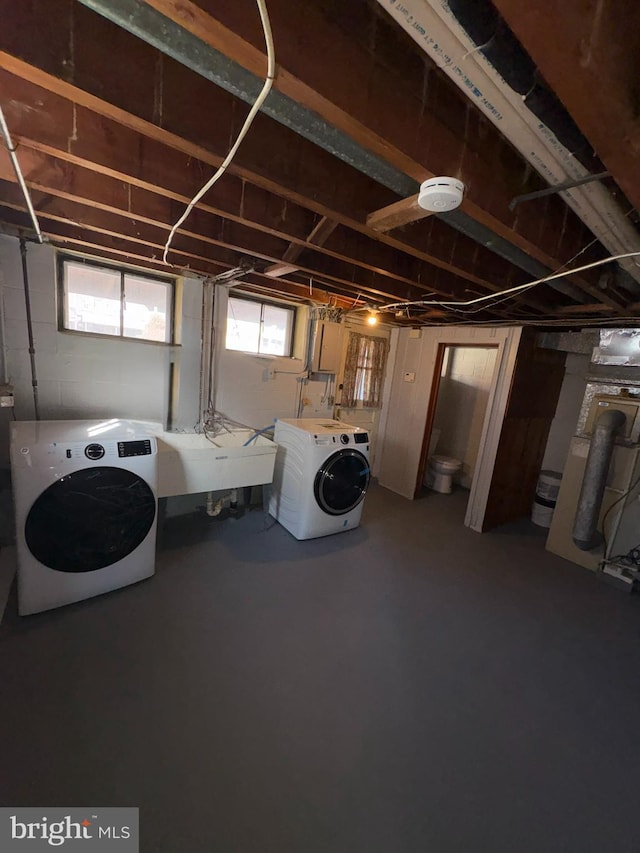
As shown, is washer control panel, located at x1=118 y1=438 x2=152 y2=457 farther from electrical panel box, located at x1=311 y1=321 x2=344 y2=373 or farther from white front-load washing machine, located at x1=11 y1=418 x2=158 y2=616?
electrical panel box, located at x1=311 y1=321 x2=344 y2=373

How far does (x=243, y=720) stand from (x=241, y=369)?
104 inches

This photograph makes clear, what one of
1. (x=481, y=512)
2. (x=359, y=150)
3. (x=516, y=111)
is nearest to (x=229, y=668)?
(x=359, y=150)

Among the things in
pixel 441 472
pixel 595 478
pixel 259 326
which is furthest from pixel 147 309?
pixel 595 478

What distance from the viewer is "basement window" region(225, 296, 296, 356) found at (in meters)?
3.28

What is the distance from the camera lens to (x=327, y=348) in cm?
379

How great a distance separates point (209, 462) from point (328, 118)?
7.20ft

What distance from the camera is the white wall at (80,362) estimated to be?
2262 mm

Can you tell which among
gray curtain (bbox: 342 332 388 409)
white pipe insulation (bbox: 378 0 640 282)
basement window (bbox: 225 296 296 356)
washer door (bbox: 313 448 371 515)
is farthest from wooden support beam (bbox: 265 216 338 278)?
gray curtain (bbox: 342 332 388 409)

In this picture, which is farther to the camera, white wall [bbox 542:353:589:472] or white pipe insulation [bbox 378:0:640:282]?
white wall [bbox 542:353:589:472]

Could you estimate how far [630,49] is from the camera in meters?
0.68

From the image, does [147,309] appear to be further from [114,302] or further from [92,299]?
[92,299]

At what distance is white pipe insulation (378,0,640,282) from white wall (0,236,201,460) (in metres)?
2.46

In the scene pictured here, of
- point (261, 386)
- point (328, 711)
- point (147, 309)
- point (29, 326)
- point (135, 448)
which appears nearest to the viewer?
point (328, 711)

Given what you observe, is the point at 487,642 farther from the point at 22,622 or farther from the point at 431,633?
the point at 22,622
